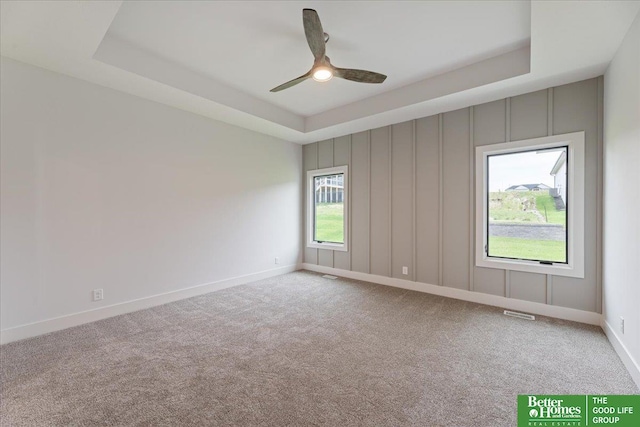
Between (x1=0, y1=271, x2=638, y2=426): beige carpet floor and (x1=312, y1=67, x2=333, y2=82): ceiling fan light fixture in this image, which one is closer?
(x1=0, y1=271, x2=638, y2=426): beige carpet floor

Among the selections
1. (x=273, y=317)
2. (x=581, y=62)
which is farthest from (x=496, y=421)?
(x=581, y=62)

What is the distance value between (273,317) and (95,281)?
2063mm

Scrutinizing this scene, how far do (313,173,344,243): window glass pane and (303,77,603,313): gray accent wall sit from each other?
0.28 metres

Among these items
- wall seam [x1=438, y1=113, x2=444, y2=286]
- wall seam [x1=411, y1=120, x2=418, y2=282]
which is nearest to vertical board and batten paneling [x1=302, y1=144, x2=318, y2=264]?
wall seam [x1=411, y1=120, x2=418, y2=282]

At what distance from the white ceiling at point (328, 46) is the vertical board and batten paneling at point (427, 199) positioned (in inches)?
12.7

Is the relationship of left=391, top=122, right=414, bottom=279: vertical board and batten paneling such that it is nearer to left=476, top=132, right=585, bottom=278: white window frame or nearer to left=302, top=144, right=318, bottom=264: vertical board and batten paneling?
left=476, top=132, right=585, bottom=278: white window frame

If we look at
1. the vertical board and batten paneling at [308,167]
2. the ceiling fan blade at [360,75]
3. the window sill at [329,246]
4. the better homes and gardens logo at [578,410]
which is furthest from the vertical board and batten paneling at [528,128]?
the vertical board and batten paneling at [308,167]

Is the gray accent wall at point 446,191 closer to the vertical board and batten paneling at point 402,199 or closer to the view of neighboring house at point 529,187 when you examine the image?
the vertical board and batten paneling at point 402,199

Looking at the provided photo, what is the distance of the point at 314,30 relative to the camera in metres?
2.14

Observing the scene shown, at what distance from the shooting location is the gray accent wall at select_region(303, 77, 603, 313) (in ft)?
9.81

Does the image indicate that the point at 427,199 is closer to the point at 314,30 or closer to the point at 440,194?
the point at 440,194

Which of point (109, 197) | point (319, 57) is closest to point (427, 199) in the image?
Answer: point (319, 57)

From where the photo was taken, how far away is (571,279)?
308 cm

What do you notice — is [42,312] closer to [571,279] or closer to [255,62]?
[255,62]
